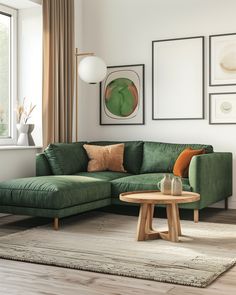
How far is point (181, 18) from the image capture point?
629 cm

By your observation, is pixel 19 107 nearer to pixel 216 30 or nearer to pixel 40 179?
pixel 40 179

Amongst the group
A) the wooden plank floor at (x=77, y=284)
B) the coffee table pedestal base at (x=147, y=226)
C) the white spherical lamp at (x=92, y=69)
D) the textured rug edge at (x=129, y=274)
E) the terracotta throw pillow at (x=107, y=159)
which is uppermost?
the white spherical lamp at (x=92, y=69)

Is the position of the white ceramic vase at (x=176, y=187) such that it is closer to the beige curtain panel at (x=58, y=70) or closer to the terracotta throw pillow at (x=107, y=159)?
the terracotta throw pillow at (x=107, y=159)

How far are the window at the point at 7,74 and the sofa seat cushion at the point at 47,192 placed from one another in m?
1.42

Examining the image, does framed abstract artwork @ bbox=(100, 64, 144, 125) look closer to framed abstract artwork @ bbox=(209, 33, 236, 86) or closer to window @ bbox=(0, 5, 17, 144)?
framed abstract artwork @ bbox=(209, 33, 236, 86)

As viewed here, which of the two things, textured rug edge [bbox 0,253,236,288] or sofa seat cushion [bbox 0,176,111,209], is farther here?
sofa seat cushion [bbox 0,176,111,209]

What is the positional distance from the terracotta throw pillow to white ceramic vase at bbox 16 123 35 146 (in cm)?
72

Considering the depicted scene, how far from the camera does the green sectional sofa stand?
4723 millimetres

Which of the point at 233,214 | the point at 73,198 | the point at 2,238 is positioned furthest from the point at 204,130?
the point at 2,238

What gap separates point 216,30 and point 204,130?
1.18 metres

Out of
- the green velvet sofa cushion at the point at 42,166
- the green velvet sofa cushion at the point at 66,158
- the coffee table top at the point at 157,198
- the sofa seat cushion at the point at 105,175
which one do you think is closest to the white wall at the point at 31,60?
the green velvet sofa cushion at the point at 66,158

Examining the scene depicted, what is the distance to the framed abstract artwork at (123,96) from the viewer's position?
6.56 meters

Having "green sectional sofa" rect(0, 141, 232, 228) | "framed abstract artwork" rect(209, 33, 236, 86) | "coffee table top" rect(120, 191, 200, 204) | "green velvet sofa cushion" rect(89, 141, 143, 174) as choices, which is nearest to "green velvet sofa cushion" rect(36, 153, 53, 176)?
"green sectional sofa" rect(0, 141, 232, 228)

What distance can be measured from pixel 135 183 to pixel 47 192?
1.07 meters
